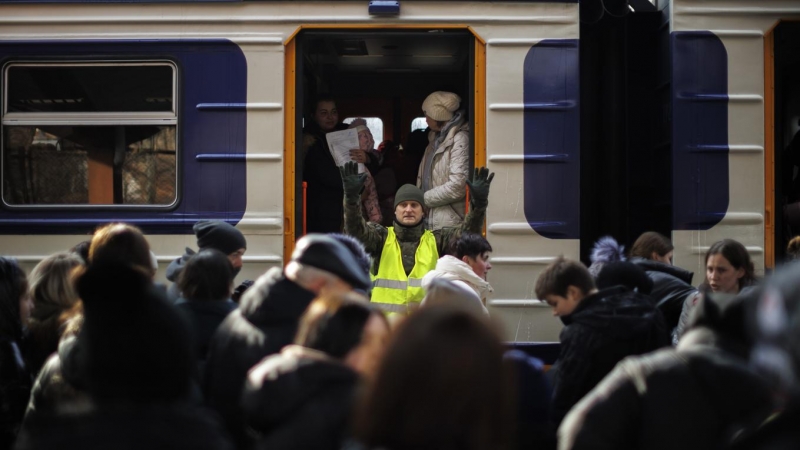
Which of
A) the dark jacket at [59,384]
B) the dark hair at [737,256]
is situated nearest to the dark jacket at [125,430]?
the dark jacket at [59,384]

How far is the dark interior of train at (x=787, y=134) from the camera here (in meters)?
5.86

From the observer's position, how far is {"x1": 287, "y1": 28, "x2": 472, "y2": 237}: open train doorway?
23.4 ft

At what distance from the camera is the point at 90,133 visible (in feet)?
18.6

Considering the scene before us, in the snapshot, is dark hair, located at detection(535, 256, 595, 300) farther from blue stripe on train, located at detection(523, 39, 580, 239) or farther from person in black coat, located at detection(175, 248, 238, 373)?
blue stripe on train, located at detection(523, 39, 580, 239)

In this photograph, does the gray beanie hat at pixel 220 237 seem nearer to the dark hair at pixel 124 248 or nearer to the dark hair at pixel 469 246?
the dark hair at pixel 124 248

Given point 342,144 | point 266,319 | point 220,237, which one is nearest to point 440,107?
point 342,144

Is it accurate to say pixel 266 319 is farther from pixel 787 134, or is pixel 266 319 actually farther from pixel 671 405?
pixel 787 134

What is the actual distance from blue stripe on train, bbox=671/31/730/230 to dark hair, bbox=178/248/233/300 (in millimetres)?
3048

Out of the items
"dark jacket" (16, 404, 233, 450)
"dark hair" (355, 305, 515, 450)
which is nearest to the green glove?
"dark jacket" (16, 404, 233, 450)

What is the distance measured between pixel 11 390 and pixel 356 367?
73.9 inches

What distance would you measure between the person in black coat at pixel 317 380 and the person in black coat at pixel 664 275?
2.87 meters

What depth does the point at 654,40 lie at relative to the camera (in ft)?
20.9

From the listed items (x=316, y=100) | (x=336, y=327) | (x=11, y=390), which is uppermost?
(x=316, y=100)

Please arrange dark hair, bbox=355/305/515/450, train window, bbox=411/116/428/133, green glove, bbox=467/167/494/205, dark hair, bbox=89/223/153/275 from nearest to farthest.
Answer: dark hair, bbox=355/305/515/450
dark hair, bbox=89/223/153/275
green glove, bbox=467/167/494/205
train window, bbox=411/116/428/133
